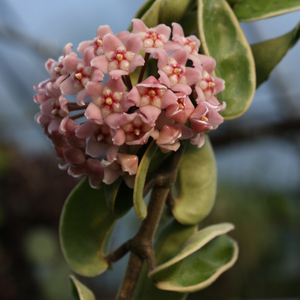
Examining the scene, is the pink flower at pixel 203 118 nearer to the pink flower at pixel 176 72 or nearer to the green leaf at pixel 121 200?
the pink flower at pixel 176 72

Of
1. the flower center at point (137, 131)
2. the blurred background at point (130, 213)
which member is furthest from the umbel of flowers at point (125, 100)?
the blurred background at point (130, 213)

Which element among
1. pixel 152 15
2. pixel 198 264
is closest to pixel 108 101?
pixel 152 15

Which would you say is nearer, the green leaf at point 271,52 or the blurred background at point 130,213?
the green leaf at point 271,52

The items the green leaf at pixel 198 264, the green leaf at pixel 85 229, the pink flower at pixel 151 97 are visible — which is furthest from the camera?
the green leaf at pixel 85 229

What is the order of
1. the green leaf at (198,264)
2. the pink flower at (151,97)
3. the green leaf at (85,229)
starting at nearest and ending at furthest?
the pink flower at (151,97) → the green leaf at (198,264) → the green leaf at (85,229)

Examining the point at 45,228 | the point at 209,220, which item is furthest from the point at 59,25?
the point at 209,220

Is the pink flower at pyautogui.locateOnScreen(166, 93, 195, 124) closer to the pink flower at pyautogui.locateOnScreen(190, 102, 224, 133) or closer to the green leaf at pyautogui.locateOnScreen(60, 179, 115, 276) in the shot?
the pink flower at pyautogui.locateOnScreen(190, 102, 224, 133)
